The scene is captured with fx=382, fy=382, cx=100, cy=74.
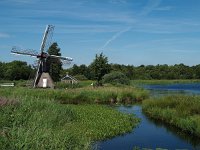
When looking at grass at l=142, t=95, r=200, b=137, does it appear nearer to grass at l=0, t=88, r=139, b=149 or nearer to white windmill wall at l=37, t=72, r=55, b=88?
grass at l=0, t=88, r=139, b=149

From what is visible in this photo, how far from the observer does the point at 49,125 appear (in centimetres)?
1714

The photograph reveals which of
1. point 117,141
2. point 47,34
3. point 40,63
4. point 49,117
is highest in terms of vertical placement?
point 47,34

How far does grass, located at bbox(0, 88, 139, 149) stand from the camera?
11760mm

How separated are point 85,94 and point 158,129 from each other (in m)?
22.7

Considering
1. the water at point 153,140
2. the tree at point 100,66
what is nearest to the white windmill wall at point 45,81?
the tree at point 100,66

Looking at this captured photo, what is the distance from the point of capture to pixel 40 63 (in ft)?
196

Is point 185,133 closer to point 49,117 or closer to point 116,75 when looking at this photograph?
point 49,117

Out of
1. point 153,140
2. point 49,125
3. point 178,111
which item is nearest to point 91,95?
point 178,111

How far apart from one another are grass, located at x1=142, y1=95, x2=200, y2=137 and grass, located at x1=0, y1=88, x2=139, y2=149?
8.90 ft

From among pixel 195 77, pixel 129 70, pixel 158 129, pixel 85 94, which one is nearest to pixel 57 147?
pixel 158 129

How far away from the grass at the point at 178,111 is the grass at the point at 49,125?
2714mm

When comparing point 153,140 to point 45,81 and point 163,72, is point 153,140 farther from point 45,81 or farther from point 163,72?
point 163,72

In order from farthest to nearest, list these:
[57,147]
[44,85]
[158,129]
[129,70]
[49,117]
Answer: [129,70] < [44,85] < [158,129] < [49,117] < [57,147]

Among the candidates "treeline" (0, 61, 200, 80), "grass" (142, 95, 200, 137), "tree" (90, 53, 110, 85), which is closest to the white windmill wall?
"tree" (90, 53, 110, 85)
